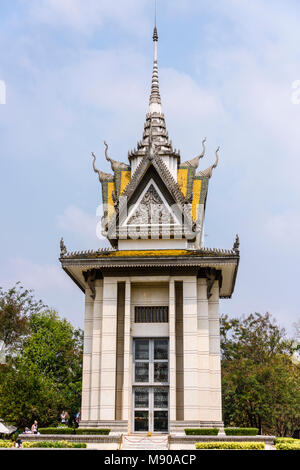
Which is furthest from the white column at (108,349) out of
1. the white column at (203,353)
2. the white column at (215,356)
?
the white column at (215,356)

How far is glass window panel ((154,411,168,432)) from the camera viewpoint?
92.1 feet

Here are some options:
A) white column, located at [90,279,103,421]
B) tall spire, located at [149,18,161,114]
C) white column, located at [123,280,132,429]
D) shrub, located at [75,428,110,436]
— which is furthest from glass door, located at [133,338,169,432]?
tall spire, located at [149,18,161,114]

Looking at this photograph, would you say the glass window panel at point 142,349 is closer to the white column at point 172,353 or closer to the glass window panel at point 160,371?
the glass window panel at point 160,371

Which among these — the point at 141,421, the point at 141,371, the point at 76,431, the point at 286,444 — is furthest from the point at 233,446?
the point at 141,371

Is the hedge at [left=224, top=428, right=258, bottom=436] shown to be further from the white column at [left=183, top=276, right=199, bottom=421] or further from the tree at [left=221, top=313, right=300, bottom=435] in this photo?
the tree at [left=221, top=313, right=300, bottom=435]

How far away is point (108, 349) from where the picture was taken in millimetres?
28562

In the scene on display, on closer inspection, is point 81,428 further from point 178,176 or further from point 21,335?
point 21,335

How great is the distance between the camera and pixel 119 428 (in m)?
26.9

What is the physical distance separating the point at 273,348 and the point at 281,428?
6.55m

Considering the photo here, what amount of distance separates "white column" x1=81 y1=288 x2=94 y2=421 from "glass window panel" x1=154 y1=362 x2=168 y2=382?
3.39 m

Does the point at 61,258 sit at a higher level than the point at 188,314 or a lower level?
higher

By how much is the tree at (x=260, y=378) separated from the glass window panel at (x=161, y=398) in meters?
16.1
